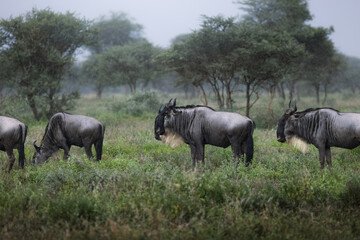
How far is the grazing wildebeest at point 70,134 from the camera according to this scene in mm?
7684

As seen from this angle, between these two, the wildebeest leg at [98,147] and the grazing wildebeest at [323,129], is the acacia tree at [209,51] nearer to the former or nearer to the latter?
the grazing wildebeest at [323,129]

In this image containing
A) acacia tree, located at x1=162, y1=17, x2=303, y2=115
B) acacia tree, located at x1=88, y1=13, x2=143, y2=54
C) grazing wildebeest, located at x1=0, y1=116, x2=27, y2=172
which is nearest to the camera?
grazing wildebeest, located at x1=0, y1=116, x2=27, y2=172

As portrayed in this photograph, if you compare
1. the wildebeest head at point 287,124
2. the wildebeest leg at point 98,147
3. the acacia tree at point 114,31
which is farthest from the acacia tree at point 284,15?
the acacia tree at point 114,31

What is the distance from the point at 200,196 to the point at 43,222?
7.52 ft

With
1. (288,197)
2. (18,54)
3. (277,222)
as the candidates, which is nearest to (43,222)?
(277,222)

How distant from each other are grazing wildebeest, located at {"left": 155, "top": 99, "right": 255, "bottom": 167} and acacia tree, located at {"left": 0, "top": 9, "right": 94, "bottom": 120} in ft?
37.0

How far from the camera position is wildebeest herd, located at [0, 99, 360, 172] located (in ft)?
22.5

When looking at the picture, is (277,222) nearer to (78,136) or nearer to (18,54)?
(78,136)

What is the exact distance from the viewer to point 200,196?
201 inches

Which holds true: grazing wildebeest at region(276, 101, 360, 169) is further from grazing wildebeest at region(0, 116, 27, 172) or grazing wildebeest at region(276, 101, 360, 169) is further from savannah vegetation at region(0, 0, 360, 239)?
grazing wildebeest at region(0, 116, 27, 172)

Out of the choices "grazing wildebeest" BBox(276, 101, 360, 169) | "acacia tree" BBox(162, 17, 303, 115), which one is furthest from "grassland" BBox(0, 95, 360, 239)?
"acacia tree" BBox(162, 17, 303, 115)

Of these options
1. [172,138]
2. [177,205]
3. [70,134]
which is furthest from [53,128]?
[177,205]

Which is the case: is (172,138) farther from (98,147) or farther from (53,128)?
(53,128)

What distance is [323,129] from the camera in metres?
6.87
